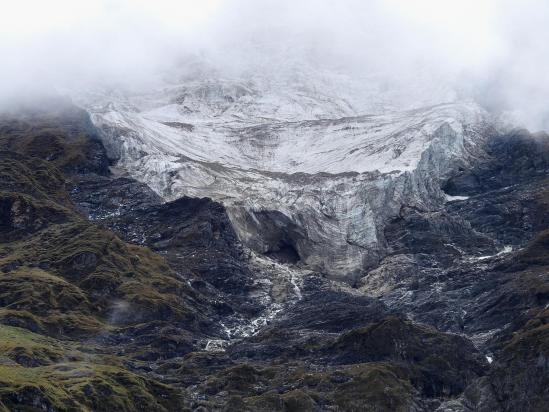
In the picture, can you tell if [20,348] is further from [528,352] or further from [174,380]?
[528,352]

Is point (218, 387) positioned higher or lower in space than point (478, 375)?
lower

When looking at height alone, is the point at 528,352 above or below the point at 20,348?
above

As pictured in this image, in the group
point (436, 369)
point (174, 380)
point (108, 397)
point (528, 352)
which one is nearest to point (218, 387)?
point (174, 380)

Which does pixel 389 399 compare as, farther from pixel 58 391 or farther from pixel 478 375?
Result: pixel 58 391

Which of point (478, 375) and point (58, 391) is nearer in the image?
point (58, 391)

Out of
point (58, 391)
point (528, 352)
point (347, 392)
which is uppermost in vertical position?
point (528, 352)

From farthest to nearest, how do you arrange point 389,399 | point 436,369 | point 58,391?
1. point 436,369
2. point 389,399
3. point 58,391

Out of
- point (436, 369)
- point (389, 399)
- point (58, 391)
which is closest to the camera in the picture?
point (58, 391)

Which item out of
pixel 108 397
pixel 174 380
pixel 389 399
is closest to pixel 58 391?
pixel 108 397

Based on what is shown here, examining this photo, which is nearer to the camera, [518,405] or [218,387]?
[518,405]
